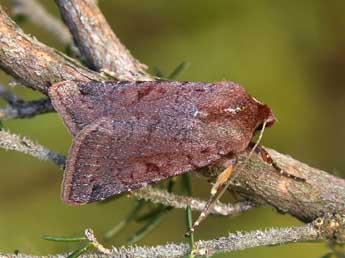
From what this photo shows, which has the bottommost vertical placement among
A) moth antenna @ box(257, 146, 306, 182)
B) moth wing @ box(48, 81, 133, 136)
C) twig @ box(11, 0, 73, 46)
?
moth wing @ box(48, 81, 133, 136)

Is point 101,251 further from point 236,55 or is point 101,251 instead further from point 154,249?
point 236,55

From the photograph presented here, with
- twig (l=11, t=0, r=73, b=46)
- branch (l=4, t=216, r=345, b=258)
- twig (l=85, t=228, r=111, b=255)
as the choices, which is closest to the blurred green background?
twig (l=11, t=0, r=73, b=46)

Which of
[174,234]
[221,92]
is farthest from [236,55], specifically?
[221,92]

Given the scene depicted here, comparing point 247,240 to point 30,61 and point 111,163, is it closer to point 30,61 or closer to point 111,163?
point 111,163

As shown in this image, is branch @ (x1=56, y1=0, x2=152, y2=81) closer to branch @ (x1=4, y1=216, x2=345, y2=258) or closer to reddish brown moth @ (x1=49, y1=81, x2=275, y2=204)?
reddish brown moth @ (x1=49, y1=81, x2=275, y2=204)

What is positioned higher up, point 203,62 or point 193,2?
point 193,2
